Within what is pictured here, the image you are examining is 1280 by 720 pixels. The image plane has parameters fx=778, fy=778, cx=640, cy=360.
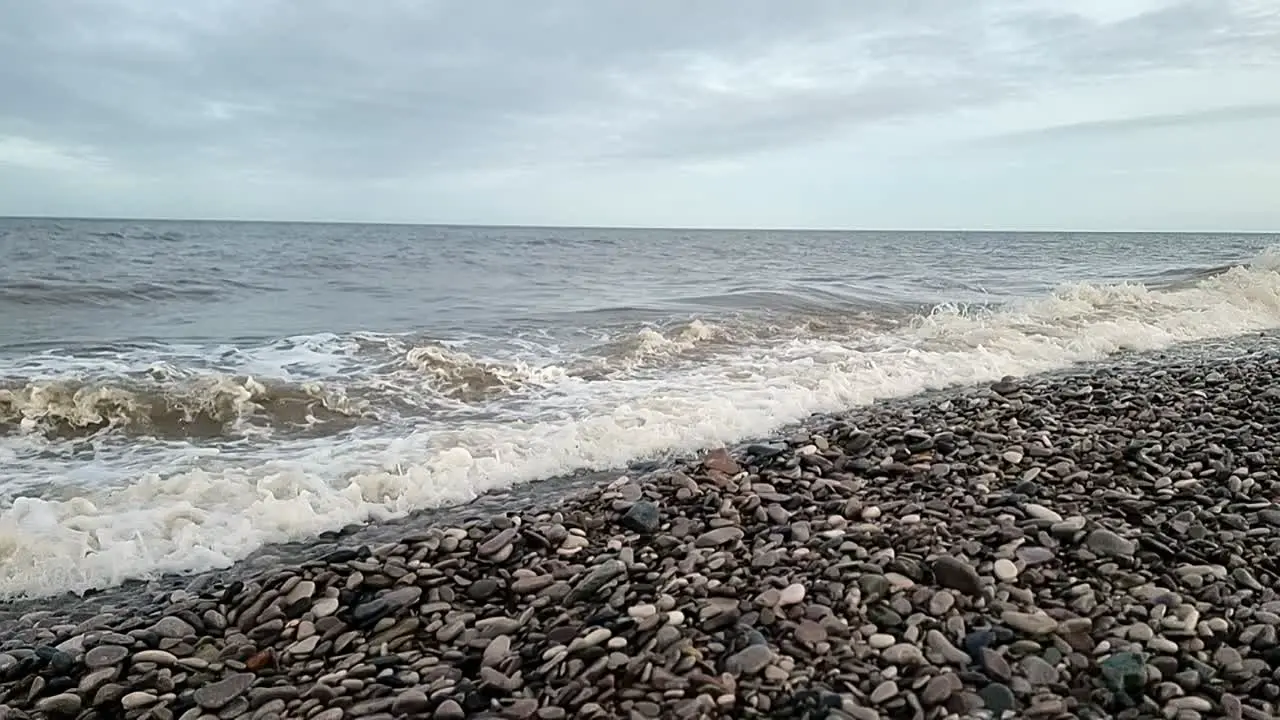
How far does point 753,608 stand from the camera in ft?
10.5

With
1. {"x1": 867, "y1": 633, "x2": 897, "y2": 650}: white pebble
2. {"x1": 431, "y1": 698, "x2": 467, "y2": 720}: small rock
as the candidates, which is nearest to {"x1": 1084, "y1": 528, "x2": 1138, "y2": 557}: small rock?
{"x1": 867, "y1": 633, "x2": 897, "y2": 650}: white pebble

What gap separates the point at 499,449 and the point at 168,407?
3.55 m

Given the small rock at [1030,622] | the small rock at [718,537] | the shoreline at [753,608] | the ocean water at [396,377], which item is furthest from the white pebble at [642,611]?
the ocean water at [396,377]

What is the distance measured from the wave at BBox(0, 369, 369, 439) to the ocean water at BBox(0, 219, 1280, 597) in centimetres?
3

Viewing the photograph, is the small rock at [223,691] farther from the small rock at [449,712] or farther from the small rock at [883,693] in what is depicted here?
the small rock at [883,693]

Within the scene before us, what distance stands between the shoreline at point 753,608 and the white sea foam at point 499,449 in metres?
0.30

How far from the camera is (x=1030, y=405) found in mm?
6484

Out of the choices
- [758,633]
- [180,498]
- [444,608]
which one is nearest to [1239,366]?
[758,633]

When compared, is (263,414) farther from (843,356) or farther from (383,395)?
(843,356)

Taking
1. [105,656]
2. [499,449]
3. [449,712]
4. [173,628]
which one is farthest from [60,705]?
[499,449]

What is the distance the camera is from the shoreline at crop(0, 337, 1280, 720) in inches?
106

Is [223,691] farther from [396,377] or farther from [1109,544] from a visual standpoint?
[396,377]

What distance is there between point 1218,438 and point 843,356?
5222 mm

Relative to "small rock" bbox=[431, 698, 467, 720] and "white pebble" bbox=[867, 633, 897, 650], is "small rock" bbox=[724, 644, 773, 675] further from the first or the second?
"small rock" bbox=[431, 698, 467, 720]
